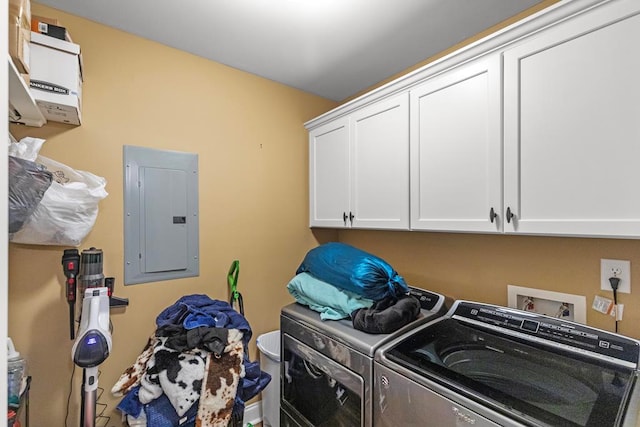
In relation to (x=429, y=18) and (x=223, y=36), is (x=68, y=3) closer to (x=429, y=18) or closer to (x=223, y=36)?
(x=223, y=36)

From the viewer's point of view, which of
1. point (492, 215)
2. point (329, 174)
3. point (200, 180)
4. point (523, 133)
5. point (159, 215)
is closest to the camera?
point (523, 133)

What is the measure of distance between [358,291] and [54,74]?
5.47 ft

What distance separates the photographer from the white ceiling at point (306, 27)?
149 cm

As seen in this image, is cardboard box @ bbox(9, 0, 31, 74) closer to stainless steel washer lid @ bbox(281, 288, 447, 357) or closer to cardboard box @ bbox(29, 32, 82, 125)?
cardboard box @ bbox(29, 32, 82, 125)

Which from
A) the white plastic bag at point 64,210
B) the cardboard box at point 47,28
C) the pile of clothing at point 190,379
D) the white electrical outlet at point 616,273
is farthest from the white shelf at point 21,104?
the white electrical outlet at point 616,273

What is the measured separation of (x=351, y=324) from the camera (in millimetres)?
1574

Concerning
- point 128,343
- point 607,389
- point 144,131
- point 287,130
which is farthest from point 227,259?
point 607,389

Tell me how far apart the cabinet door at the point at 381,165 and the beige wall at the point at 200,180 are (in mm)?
601

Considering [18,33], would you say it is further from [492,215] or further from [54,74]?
[492,215]

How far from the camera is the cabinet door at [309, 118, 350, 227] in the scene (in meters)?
2.10

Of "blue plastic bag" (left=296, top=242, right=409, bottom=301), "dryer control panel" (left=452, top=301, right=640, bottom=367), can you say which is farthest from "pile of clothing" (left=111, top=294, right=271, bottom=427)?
"dryer control panel" (left=452, top=301, right=640, bottom=367)

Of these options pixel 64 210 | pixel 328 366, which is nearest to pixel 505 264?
pixel 328 366

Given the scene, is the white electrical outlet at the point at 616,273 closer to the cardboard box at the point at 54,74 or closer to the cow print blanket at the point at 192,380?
the cow print blanket at the point at 192,380

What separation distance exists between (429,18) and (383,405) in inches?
73.0
